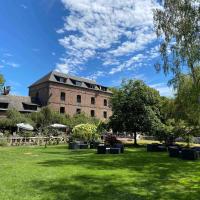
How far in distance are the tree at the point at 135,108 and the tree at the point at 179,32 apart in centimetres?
1219

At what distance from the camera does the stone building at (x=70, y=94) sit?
54344 millimetres

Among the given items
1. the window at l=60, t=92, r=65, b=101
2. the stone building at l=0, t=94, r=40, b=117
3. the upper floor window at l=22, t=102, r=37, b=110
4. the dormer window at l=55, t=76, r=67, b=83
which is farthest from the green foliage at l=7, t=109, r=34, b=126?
the dormer window at l=55, t=76, r=67, b=83

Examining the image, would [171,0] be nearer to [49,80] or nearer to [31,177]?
[31,177]

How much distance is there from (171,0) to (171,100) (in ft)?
49.7

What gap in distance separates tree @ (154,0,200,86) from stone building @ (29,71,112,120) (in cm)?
3581

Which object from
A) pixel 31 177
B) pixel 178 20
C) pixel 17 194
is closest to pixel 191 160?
pixel 178 20

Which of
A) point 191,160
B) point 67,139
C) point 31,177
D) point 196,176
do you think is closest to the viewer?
point 31,177

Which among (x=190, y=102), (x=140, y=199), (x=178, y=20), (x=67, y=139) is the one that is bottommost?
(x=140, y=199)

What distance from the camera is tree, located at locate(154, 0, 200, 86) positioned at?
17.0 meters

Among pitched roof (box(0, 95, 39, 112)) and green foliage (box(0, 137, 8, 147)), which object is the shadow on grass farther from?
pitched roof (box(0, 95, 39, 112))

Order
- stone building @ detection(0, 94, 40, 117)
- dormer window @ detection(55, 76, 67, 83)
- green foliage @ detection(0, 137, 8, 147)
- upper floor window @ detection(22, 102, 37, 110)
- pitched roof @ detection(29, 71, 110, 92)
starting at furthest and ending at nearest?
dormer window @ detection(55, 76, 67, 83) → pitched roof @ detection(29, 71, 110, 92) → upper floor window @ detection(22, 102, 37, 110) → stone building @ detection(0, 94, 40, 117) → green foliage @ detection(0, 137, 8, 147)

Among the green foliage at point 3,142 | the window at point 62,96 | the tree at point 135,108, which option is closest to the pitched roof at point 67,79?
the window at point 62,96

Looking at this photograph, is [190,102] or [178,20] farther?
[190,102]

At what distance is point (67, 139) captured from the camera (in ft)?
116
